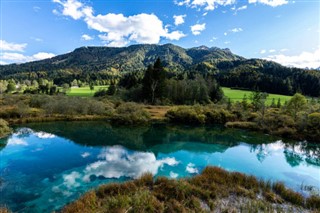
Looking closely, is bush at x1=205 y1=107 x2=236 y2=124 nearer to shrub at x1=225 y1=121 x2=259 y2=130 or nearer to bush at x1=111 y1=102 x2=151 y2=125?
shrub at x1=225 y1=121 x2=259 y2=130

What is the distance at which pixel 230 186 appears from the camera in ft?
31.2

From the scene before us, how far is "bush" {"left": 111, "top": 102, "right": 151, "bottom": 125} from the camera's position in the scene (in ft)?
97.5

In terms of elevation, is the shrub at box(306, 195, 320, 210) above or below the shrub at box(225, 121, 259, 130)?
above

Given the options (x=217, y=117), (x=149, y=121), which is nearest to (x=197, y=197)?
(x=149, y=121)

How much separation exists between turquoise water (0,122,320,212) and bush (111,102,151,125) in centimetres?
336

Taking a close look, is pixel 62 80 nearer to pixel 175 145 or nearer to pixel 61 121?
pixel 61 121

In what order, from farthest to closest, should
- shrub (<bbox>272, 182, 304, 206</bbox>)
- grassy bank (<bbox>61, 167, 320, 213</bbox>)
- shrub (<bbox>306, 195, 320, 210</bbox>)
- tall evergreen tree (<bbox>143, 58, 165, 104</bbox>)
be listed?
tall evergreen tree (<bbox>143, 58, 165, 104</bbox>) → shrub (<bbox>272, 182, 304, 206</bbox>) → shrub (<bbox>306, 195, 320, 210</bbox>) → grassy bank (<bbox>61, 167, 320, 213</bbox>)

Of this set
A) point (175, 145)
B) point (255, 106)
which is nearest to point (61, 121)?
point (175, 145)

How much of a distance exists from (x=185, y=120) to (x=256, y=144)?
1280 cm

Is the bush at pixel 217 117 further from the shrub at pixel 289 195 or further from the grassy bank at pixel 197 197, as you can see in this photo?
the shrub at pixel 289 195

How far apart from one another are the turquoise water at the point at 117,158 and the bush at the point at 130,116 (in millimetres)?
3365

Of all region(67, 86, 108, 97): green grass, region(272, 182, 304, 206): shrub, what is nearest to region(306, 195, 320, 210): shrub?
region(272, 182, 304, 206): shrub

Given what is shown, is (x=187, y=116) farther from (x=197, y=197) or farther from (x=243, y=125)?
(x=197, y=197)

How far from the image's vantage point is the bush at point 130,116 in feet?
97.5
